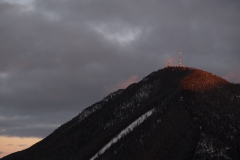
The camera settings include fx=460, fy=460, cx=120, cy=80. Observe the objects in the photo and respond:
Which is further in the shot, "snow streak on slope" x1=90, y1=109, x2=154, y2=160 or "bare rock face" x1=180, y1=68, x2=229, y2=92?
"bare rock face" x1=180, y1=68, x2=229, y2=92

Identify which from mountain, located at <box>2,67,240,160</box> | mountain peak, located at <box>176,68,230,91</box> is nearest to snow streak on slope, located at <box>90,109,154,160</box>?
mountain, located at <box>2,67,240,160</box>

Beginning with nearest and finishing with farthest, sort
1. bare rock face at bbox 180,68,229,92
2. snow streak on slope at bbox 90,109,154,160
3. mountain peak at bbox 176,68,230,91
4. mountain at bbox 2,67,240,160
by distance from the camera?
mountain at bbox 2,67,240,160, snow streak on slope at bbox 90,109,154,160, bare rock face at bbox 180,68,229,92, mountain peak at bbox 176,68,230,91

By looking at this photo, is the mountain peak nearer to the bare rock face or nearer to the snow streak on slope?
the bare rock face

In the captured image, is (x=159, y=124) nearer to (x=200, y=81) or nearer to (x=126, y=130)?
(x=126, y=130)

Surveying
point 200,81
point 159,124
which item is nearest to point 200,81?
point 200,81

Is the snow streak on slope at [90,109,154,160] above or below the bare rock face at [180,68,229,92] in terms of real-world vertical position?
below

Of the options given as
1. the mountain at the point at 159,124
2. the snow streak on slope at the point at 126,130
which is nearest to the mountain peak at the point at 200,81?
the mountain at the point at 159,124

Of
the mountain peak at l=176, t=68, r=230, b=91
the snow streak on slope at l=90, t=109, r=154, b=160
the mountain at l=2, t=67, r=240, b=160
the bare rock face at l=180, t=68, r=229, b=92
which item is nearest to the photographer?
the mountain at l=2, t=67, r=240, b=160

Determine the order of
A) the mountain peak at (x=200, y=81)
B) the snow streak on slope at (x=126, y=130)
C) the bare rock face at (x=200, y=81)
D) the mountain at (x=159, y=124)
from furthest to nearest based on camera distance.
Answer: the mountain peak at (x=200, y=81) → the bare rock face at (x=200, y=81) → the snow streak on slope at (x=126, y=130) → the mountain at (x=159, y=124)

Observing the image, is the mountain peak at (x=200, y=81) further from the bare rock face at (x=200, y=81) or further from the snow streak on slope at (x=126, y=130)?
the snow streak on slope at (x=126, y=130)
